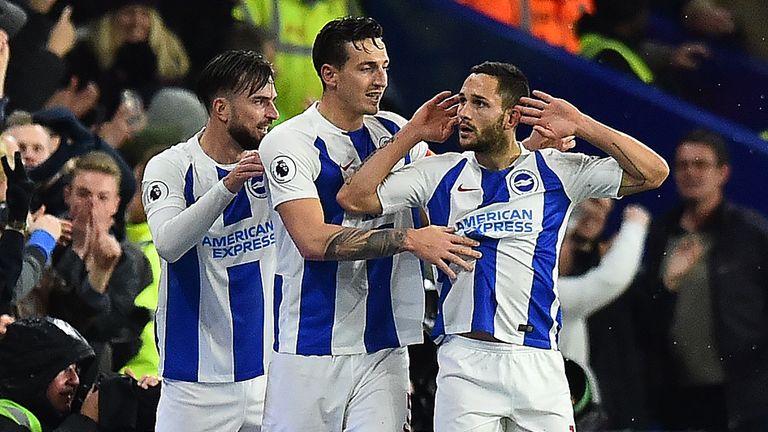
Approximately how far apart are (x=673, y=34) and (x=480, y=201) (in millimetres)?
5841

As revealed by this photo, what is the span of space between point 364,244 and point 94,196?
259 cm

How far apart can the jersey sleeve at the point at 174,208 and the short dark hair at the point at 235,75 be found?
28 centimetres

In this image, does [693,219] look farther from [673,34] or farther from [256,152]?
[256,152]

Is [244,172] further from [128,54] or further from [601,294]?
[128,54]

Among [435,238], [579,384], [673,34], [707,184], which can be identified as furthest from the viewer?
[673,34]

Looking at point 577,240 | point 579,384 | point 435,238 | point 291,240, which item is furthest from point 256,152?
Result: point 577,240

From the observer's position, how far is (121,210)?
786cm

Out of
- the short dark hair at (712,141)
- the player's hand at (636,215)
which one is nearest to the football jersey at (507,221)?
the player's hand at (636,215)

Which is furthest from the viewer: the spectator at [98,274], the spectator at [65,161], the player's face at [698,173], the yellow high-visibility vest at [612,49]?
the yellow high-visibility vest at [612,49]

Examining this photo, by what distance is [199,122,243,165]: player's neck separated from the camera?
595 centimetres

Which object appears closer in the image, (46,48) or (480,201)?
(480,201)

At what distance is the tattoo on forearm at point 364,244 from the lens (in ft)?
17.4

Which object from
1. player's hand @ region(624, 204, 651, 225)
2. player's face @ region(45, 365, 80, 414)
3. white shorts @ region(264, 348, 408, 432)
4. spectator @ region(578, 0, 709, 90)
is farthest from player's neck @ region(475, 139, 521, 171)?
spectator @ region(578, 0, 709, 90)

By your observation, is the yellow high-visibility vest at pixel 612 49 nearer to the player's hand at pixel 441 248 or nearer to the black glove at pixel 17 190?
the black glove at pixel 17 190
